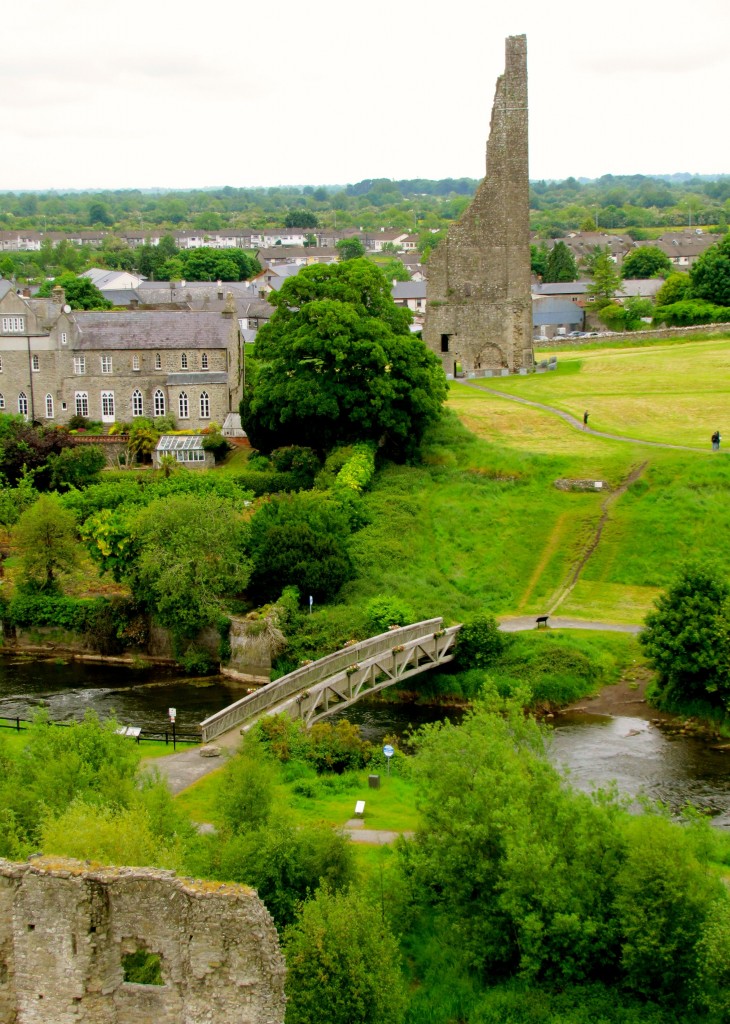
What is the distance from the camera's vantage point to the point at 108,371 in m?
76.1

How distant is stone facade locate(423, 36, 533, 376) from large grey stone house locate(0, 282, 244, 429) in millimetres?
15445

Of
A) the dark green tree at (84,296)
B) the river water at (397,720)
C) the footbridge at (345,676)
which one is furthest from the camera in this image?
the dark green tree at (84,296)

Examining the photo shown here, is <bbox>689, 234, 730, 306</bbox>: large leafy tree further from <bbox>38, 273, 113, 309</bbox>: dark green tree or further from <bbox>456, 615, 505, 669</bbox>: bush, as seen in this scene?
<bbox>456, 615, 505, 669</bbox>: bush

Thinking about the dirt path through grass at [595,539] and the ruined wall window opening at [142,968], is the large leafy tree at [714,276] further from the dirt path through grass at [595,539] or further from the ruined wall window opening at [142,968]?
the ruined wall window opening at [142,968]

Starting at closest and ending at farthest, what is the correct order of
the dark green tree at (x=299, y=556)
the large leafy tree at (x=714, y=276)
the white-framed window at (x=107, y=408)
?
the dark green tree at (x=299, y=556) → the white-framed window at (x=107, y=408) → the large leafy tree at (x=714, y=276)

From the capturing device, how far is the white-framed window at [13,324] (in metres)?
76.2

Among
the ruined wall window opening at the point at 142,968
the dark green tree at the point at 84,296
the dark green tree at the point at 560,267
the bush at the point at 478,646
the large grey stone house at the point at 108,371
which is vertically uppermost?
the dark green tree at the point at 560,267

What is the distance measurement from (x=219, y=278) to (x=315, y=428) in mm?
100642

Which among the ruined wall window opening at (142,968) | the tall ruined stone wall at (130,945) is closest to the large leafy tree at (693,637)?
the ruined wall window opening at (142,968)

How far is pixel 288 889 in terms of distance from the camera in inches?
996

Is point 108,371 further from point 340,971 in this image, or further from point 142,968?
point 142,968

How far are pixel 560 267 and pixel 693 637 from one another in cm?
11530

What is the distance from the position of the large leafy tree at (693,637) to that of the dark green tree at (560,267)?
11143 cm

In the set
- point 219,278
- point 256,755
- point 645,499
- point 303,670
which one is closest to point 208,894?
point 256,755
